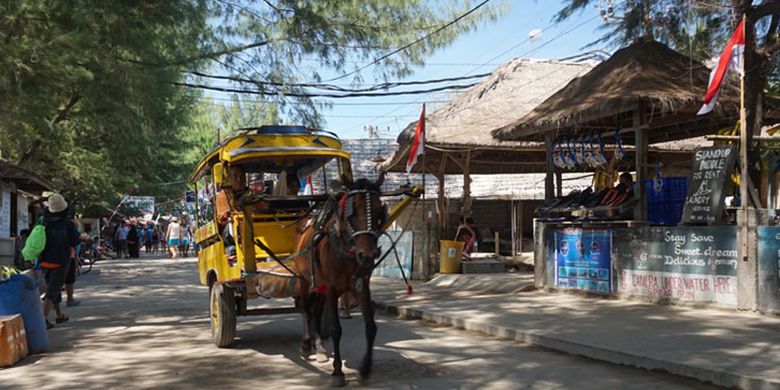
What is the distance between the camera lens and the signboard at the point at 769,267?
388 inches

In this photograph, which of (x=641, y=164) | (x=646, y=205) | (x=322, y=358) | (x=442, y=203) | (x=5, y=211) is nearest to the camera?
(x=322, y=358)

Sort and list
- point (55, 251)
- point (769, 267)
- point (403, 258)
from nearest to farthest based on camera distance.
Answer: point (769, 267), point (55, 251), point (403, 258)

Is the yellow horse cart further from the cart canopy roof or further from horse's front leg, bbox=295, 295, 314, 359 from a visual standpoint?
horse's front leg, bbox=295, 295, 314, 359

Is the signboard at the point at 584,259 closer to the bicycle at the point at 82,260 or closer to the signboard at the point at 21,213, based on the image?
the bicycle at the point at 82,260

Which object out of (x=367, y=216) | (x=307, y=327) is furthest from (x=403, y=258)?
(x=367, y=216)

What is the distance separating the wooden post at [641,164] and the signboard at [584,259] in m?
0.83

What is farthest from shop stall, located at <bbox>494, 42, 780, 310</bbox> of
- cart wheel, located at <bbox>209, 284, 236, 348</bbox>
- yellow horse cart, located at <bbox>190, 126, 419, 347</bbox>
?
cart wheel, located at <bbox>209, 284, 236, 348</bbox>

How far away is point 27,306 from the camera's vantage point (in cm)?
868

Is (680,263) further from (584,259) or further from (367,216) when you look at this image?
(367,216)

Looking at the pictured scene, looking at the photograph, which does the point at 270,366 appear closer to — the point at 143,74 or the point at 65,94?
the point at 143,74

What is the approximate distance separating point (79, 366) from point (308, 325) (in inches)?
102

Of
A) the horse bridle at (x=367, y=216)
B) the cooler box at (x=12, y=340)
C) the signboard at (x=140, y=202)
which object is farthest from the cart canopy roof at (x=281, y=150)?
the signboard at (x=140, y=202)

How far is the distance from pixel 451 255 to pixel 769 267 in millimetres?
8556

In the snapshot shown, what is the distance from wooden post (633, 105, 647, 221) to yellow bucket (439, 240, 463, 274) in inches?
207
